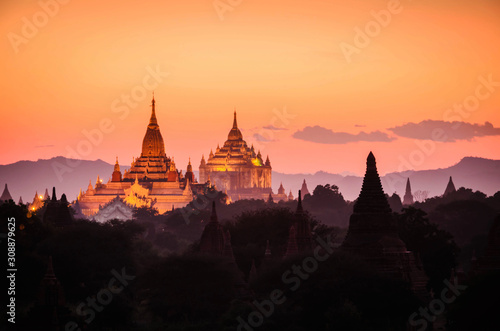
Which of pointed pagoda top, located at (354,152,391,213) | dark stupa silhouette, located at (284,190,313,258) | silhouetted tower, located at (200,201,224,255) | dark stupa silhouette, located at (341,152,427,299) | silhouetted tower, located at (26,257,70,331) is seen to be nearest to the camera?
silhouetted tower, located at (26,257,70,331)

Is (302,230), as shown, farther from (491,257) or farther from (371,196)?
(491,257)

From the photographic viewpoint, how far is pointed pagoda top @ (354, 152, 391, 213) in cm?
6969

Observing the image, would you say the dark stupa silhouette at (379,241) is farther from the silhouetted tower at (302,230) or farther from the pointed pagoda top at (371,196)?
the silhouetted tower at (302,230)

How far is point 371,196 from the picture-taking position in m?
70.2

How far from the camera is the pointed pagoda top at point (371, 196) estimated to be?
69.7 m

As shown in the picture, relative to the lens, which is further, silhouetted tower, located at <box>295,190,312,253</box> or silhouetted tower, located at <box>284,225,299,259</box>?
silhouetted tower, located at <box>295,190,312,253</box>

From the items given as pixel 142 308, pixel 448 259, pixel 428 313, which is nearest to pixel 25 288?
pixel 142 308

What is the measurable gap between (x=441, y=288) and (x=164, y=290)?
14.6 meters

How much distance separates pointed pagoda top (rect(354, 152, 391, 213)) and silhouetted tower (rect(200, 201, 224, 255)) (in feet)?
50.5

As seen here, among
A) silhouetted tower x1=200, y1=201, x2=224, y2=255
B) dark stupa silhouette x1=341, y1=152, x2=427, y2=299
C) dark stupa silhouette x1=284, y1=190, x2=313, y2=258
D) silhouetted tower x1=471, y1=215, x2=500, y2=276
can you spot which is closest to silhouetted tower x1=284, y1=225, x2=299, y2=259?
dark stupa silhouette x1=284, y1=190, x2=313, y2=258

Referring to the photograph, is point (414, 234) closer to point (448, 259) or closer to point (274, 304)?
point (448, 259)

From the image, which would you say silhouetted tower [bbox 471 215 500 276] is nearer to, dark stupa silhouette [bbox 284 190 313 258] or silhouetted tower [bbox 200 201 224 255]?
dark stupa silhouette [bbox 284 190 313 258]

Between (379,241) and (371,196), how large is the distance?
9.10 ft

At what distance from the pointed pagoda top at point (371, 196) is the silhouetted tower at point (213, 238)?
15.4 meters
